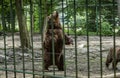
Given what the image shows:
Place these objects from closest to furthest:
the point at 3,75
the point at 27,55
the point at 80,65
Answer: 1. the point at 3,75
2. the point at 80,65
3. the point at 27,55

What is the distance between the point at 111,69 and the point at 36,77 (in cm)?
260

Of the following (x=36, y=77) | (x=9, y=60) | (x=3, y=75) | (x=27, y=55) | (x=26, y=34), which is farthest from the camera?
(x=26, y=34)

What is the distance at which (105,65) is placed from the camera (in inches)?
398

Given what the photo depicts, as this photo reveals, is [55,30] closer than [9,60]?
Yes

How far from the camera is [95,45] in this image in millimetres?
14484

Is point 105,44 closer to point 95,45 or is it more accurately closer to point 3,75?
point 95,45

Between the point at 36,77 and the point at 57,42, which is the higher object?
the point at 57,42

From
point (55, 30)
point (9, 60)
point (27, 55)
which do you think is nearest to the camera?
point (55, 30)

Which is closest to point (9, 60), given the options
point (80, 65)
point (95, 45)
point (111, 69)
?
point (80, 65)

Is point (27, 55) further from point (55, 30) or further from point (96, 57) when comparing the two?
point (55, 30)

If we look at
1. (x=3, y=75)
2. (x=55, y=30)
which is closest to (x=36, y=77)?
(x=3, y=75)

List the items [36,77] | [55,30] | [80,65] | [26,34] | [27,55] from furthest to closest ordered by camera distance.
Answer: [26,34], [27,55], [80,65], [55,30], [36,77]

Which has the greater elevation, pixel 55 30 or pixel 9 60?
pixel 55 30

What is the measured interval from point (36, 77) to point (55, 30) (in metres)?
1.67
